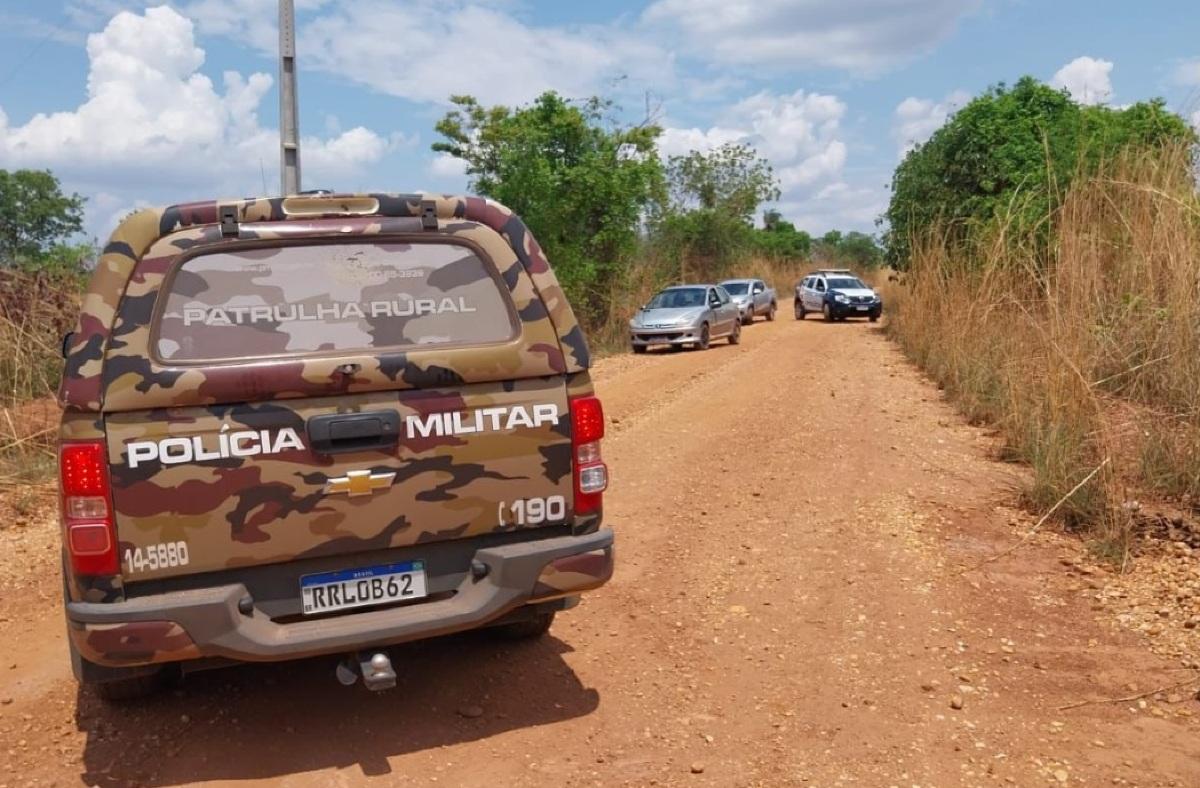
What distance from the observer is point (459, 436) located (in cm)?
362

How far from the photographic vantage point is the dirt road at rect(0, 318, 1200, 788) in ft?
11.9

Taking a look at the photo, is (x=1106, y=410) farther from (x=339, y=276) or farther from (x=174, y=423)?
(x=174, y=423)

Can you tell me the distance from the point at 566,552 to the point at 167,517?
54.7 inches

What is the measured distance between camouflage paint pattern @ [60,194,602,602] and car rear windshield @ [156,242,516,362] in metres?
0.04

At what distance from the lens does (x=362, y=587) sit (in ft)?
11.8

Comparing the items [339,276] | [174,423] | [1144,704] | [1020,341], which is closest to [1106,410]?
[1020,341]

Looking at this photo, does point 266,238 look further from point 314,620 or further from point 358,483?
point 314,620

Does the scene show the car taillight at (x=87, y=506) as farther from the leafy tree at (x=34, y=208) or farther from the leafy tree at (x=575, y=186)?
the leafy tree at (x=34, y=208)

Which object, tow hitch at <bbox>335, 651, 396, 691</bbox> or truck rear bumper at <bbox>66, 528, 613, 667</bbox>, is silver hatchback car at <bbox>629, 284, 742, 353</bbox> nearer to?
truck rear bumper at <bbox>66, 528, 613, 667</bbox>

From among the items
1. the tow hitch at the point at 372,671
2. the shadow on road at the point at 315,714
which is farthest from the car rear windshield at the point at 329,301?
the shadow on road at the point at 315,714

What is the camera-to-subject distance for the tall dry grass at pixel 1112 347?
5973 millimetres

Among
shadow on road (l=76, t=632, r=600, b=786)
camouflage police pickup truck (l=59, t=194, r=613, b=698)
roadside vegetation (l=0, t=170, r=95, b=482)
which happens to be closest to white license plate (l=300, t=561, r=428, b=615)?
camouflage police pickup truck (l=59, t=194, r=613, b=698)

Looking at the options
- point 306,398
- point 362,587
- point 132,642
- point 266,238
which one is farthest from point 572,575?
point 266,238

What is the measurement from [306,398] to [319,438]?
0.49 feet
